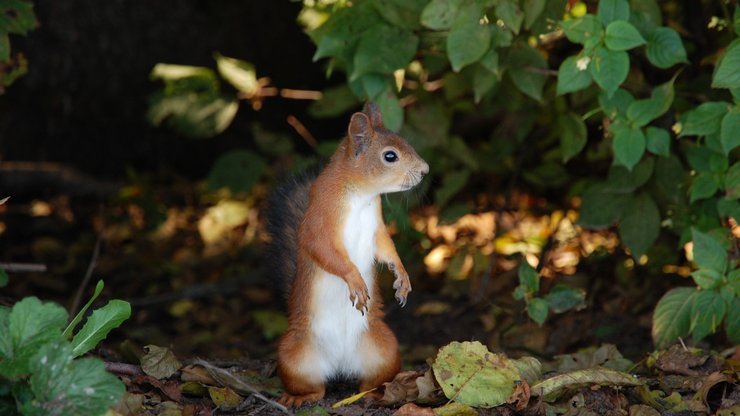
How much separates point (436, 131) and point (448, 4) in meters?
1.00

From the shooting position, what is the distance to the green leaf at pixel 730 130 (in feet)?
9.15

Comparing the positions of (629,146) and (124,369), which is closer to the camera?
(124,369)

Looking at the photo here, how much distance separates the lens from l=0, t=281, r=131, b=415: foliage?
2.05 m

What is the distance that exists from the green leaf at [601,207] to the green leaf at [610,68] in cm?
75

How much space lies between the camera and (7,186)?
489cm

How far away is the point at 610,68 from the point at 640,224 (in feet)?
2.75

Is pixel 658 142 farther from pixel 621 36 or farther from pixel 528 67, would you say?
pixel 528 67

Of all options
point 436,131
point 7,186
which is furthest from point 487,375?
point 7,186

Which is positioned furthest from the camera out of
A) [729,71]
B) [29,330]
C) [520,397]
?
[729,71]

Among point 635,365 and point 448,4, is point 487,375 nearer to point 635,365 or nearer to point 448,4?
point 635,365

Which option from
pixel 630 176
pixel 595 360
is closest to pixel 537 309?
pixel 595 360

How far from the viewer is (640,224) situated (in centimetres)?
349

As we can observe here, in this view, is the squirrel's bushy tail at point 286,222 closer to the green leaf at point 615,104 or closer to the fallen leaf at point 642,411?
the green leaf at point 615,104

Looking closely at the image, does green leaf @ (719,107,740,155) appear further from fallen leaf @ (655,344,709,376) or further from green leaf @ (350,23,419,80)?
green leaf @ (350,23,419,80)
